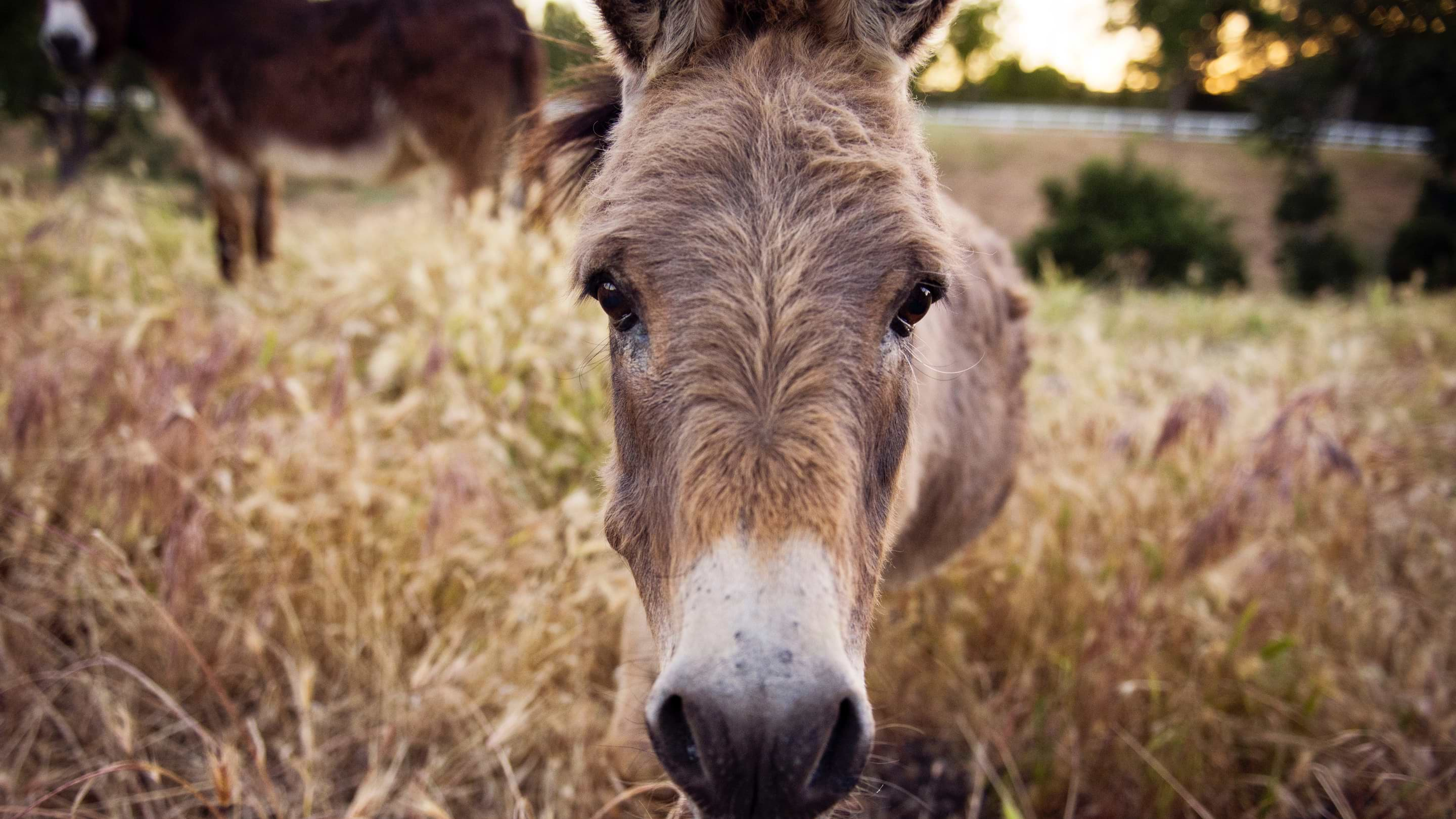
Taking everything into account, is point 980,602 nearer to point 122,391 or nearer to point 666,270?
point 666,270

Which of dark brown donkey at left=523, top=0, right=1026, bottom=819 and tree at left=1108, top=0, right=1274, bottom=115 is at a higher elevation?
tree at left=1108, top=0, right=1274, bottom=115

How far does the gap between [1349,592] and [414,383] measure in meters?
4.81

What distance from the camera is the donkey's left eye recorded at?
167cm

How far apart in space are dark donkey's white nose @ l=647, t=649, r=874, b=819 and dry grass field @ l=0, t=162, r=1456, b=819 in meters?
0.65

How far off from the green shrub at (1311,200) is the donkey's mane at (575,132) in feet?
92.6

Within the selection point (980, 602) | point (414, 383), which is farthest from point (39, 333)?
point (980, 602)

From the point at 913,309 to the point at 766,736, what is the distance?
3.20 ft

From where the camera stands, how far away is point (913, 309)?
1681 mm

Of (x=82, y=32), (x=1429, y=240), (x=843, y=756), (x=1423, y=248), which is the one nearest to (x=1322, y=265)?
(x=1423, y=248)

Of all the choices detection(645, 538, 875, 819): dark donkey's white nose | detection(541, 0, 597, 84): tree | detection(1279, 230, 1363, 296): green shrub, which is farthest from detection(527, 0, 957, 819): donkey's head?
detection(1279, 230, 1363, 296): green shrub

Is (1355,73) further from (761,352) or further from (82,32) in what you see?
(82,32)

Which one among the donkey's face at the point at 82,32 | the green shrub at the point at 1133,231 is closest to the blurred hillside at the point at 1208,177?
the green shrub at the point at 1133,231

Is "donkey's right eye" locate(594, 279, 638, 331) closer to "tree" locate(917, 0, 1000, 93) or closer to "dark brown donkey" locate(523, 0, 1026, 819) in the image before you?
"dark brown donkey" locate(523, 0, 1026, 819)

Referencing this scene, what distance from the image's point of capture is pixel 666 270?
1509 millimetres
